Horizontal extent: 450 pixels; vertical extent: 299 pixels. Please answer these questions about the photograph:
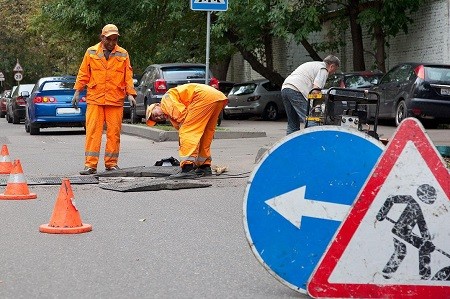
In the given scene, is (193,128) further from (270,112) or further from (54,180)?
(270,112)

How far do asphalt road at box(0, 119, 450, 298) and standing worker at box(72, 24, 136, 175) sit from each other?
1.26 m

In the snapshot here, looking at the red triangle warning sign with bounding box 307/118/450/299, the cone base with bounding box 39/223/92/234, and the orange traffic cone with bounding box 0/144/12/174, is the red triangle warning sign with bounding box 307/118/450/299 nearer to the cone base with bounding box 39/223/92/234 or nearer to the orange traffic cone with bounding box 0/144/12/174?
the cone base with bounding box 39/223/92/234

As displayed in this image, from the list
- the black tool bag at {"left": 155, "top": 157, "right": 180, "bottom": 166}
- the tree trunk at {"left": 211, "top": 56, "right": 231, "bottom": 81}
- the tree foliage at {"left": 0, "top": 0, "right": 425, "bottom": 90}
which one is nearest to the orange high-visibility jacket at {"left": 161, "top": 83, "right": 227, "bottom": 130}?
the black tool bag at {"left": 155, "top": 157, "right": 180, "bottom": 166}

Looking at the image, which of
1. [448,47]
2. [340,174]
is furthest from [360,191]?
[448,47]

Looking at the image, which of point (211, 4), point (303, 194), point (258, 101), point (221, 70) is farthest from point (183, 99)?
point (221, 70)

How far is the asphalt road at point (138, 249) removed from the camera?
6043mm

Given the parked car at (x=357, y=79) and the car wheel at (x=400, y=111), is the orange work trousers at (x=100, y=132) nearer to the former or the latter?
the car wheel at (x=400, y=111)

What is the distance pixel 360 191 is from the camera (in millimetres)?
4848

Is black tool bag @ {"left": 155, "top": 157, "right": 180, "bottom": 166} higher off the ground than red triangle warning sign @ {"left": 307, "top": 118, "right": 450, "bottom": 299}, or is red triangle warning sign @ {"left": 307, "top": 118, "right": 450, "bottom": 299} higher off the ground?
red triangle warning sign @ {"left": 307, "top": 118, "right": 450, "bottom": 299}

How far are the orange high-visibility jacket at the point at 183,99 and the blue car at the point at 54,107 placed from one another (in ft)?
40.6

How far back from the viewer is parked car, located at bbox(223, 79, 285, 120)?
3297 centimetres

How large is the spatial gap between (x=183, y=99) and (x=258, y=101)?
823 inches

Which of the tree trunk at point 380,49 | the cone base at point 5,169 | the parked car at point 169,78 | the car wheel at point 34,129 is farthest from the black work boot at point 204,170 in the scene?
the tree trunk at point 380,49

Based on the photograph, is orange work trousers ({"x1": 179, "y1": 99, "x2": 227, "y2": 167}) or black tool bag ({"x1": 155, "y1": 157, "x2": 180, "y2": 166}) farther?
black tool bag ({"x1": 155, "y1": 157, "x2": 180, "y2": 166})
